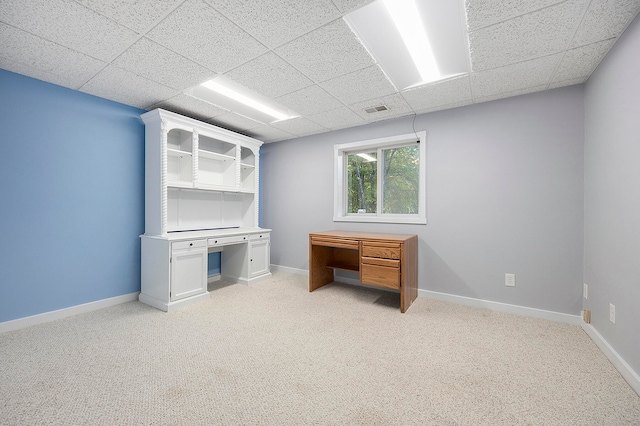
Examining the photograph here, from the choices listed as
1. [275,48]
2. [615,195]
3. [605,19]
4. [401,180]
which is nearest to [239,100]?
[275,48]

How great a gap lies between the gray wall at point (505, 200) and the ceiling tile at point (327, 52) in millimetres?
1500

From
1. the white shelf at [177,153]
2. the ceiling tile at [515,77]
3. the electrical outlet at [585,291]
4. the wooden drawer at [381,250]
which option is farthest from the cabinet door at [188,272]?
the electrical outlet at [585,291]

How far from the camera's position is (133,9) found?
5.34 ft

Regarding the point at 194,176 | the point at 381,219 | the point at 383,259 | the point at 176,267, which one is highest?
the point at 194,176

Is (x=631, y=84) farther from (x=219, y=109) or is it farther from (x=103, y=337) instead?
(x=103, y=337)

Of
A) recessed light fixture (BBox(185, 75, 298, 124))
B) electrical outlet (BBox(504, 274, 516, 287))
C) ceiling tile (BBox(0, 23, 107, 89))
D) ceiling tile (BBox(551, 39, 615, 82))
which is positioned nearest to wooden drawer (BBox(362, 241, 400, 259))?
electrical outlet (BBox(504, 274, 516, 287))

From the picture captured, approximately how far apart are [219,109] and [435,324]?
3.40 m

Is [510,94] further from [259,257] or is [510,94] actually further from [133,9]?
[259,257]

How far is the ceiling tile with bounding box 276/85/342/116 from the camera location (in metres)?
2.73

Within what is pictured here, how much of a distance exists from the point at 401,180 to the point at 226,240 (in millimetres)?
2509

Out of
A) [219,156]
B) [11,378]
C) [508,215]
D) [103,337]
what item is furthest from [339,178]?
[11,378]

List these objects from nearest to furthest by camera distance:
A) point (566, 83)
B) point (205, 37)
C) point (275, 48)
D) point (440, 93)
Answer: point (205, 37) → point (275, 48) → point (566, 83) → point (440, 93)

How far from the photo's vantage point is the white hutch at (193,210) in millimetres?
2959

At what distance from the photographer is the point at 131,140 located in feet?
10.3
